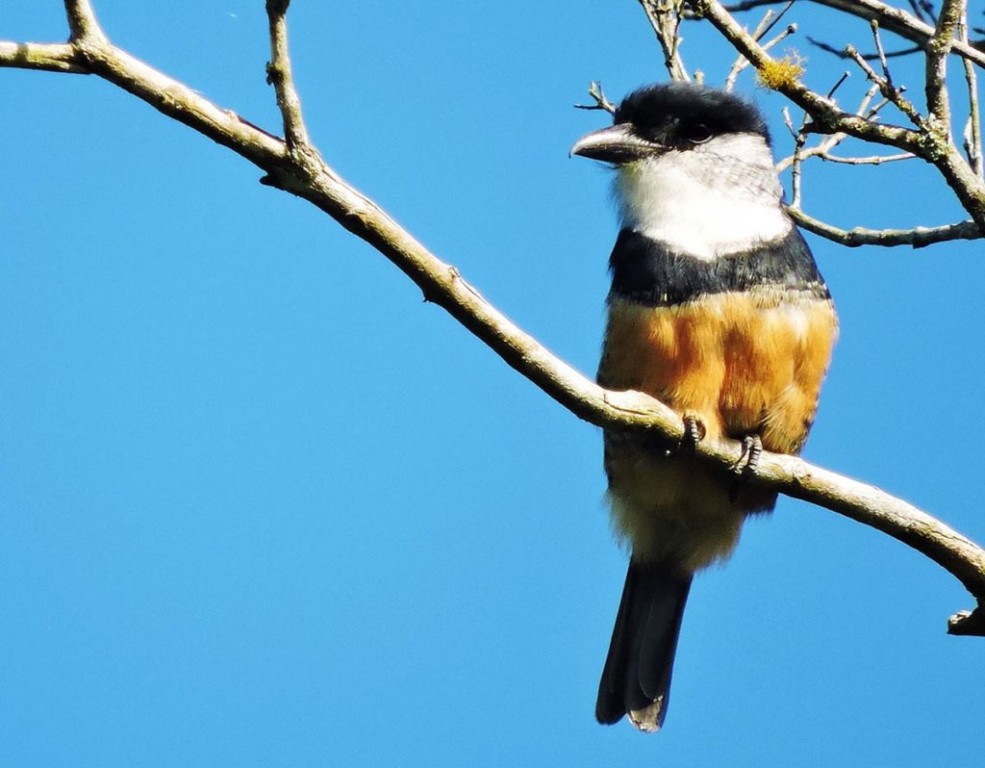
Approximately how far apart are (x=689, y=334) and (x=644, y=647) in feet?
5.43

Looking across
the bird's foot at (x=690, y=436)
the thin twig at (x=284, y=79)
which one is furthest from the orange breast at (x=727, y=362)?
the thin twig at (x=284, y=79)

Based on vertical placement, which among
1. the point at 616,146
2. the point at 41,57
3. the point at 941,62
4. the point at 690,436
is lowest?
the point at 41,57

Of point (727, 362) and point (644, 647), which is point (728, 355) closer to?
point (727, 362)

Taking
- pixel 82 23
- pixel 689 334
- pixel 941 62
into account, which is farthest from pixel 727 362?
pixel 82 23

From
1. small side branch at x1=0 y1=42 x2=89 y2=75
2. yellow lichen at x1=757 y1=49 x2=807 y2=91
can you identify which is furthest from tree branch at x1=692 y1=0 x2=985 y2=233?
small side branch at x1=0 y1=42 x2=89 y2=75

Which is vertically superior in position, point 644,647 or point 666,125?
point 666,125

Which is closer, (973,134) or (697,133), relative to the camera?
(973,134)

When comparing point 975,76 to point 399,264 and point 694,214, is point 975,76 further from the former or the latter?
point 399,264

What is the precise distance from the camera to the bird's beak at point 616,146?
16.3ft

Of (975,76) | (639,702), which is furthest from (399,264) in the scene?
(639,702)

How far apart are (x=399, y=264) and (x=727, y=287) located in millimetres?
1758

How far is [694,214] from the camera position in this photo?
481 centimetres

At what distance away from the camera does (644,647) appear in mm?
5523

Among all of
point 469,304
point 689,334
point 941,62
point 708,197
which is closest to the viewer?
point 469,304
